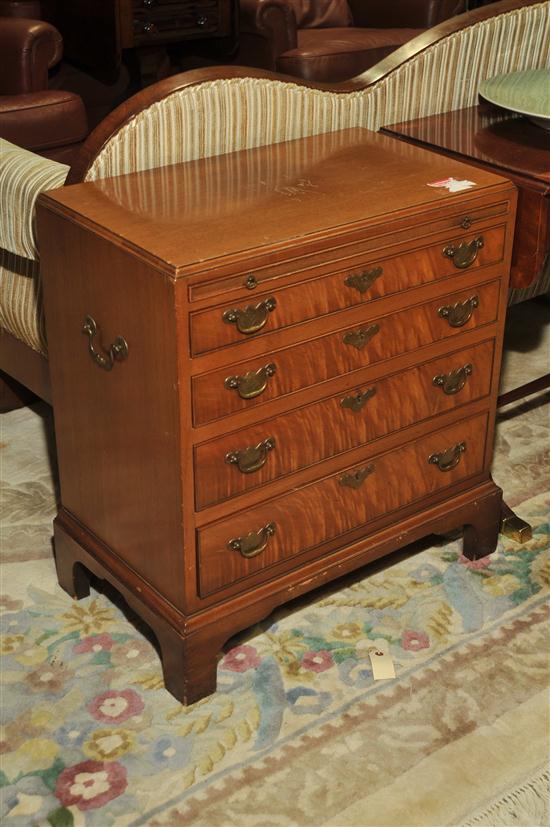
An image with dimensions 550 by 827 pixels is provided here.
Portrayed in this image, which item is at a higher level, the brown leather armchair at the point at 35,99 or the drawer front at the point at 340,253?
the drawer front at the point at 340,253

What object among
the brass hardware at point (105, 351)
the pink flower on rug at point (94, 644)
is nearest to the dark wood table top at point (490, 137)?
the brass hardware at point (105, 351)

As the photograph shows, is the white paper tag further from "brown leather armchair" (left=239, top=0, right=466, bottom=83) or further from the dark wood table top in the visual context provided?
"brown leather armchair" (left=239, top=0, right=466, bottom=83)

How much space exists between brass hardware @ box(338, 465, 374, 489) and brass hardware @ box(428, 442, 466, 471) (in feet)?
0.65

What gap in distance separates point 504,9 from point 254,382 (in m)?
1.42

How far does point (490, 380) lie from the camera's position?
265cm

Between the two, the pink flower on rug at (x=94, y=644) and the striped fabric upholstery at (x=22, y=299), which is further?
the striped fabric upholstery at (x=22, y=299)

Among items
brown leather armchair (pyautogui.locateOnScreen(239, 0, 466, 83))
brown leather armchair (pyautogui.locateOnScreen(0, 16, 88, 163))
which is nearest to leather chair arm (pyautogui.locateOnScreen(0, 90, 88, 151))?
brown leather armchair (pyautogui.locateOnScreen(0, 16, 88, 163))

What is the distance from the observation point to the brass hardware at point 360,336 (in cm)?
228

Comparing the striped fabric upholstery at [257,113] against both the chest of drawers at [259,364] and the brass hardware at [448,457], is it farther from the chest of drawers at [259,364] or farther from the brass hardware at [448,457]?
the brass hardware at [448,457]

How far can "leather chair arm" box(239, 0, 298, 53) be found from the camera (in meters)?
5.31

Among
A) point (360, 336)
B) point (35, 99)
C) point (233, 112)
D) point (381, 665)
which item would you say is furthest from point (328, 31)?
point (381, 665)

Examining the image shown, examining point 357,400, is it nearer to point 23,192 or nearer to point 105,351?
point 105,351

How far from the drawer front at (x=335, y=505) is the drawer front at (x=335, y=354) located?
247 mm

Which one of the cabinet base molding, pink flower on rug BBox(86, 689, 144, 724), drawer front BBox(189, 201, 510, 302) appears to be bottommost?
pink flower on rug BBox(86, 689, 144, 724)
